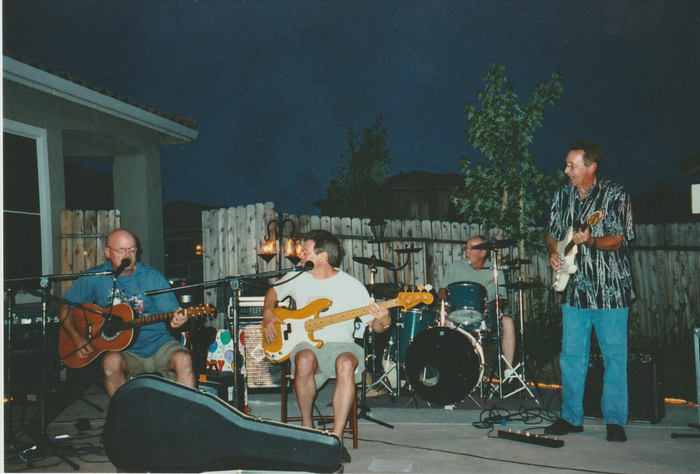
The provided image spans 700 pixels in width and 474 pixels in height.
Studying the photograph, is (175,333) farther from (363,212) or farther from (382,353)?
(363,212)

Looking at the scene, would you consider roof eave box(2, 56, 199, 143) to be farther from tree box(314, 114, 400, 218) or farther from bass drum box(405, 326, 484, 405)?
tree box(314, 114, 400, 218)

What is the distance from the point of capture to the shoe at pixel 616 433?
3376 mm

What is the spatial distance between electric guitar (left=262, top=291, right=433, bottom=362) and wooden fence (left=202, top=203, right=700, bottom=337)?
3.17m

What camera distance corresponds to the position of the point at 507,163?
6.78m

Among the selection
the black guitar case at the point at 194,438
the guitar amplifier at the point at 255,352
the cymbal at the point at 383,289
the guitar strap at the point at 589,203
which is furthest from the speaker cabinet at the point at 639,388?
the black guitar case at the point at 194,438

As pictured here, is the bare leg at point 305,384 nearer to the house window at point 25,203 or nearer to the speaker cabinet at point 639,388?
the speaker cabinet at point 639,388

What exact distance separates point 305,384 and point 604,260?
2052 millimetres

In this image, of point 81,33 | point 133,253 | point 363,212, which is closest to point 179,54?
point 81,33

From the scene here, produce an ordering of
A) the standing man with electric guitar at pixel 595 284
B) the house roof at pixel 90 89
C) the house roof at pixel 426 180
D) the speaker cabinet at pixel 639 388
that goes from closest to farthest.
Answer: the standing man with electric guitar at pixel 595 284, the speaker cabinet at pixel 639 388, the house roof at pixel 90 89, the house roof at pixel 426 180

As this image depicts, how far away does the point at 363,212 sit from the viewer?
12.6 metres

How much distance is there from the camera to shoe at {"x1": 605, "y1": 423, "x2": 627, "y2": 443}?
3376mm

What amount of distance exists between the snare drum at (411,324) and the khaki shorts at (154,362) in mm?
2228

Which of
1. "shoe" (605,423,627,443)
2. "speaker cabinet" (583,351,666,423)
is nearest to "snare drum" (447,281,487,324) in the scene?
"speaker cabinet" (583,351,666,423)

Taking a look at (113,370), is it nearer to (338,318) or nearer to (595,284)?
(338,318)
